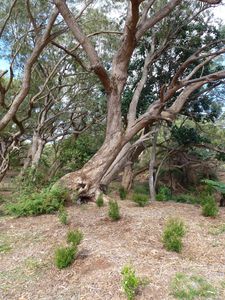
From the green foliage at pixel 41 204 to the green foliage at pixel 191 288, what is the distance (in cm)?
360

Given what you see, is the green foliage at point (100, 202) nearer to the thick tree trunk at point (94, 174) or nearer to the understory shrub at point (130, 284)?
the thick tree trunk at point (94, 174)

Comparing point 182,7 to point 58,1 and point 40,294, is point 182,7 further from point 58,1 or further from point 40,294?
point 40,294

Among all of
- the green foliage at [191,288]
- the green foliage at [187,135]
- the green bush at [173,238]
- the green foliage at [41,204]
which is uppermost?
the green foliage at [187,135]

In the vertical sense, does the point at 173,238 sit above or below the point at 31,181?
below

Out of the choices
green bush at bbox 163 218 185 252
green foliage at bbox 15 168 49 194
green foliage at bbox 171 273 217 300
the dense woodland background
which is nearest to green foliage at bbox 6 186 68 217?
the dense woodland background

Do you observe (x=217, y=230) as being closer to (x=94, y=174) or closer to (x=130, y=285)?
(x=130, y=285)

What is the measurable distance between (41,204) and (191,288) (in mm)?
3921

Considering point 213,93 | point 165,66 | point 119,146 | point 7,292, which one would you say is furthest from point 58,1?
point 213,93

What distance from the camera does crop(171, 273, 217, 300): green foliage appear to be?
2938 millimetres

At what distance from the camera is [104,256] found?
3.94 metres

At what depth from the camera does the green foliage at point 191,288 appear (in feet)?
9.64

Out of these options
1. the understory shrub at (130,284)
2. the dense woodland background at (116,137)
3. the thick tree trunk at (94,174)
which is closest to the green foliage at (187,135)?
the dense woodland background at (116,137)

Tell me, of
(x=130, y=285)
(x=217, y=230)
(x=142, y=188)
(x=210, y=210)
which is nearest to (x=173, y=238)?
(x=217, y=230)

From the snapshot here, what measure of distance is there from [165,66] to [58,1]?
605cm
